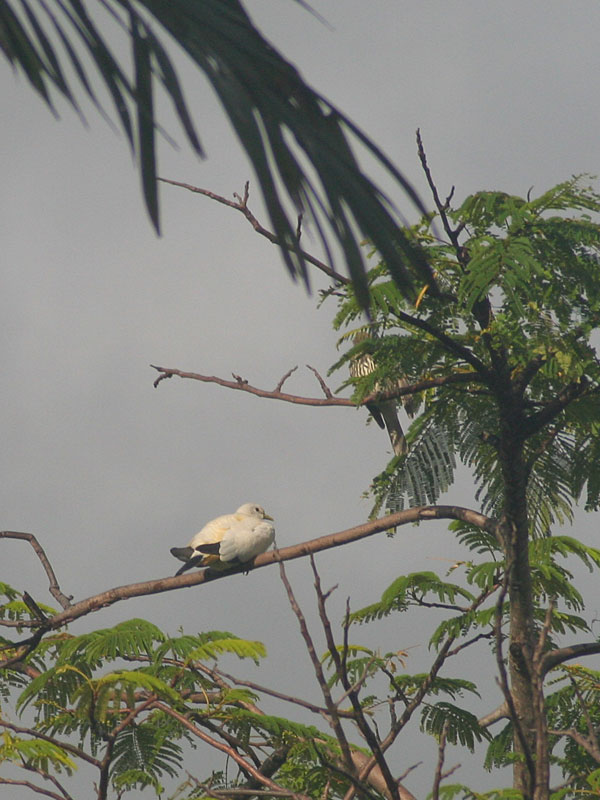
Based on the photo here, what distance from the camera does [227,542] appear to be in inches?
278

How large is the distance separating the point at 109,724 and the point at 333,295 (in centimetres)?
311

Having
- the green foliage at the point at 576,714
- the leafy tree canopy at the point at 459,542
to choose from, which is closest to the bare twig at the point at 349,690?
the leafy tree canopy at the point at 459,542

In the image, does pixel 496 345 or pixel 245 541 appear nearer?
pixel 496 345

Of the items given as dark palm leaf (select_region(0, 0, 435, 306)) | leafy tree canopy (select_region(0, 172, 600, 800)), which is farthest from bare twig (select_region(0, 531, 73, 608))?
dark palm leaf (select_region(0, 0, 435, 306))

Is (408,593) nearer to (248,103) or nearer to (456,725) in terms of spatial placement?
(456,725)

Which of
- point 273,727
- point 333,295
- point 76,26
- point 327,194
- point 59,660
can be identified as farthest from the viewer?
point 59,660

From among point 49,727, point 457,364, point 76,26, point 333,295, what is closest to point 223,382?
point 333,295

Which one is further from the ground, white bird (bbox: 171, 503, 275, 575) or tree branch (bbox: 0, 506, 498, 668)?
white bird (bbox: 171, 503, 275, 575)

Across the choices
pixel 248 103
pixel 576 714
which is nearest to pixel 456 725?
pixel 576 714

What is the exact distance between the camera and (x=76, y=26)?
181cm

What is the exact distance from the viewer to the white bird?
7.04m

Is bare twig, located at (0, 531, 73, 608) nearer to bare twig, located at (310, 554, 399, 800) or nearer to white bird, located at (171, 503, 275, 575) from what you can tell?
white bird, located at (171, 503, 275, 575)


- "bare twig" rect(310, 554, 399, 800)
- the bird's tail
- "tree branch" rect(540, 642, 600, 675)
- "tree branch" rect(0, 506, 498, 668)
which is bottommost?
"bare twig" rect(310, 554, 399, 800)

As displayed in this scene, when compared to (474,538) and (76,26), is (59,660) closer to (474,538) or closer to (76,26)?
(474,538)
